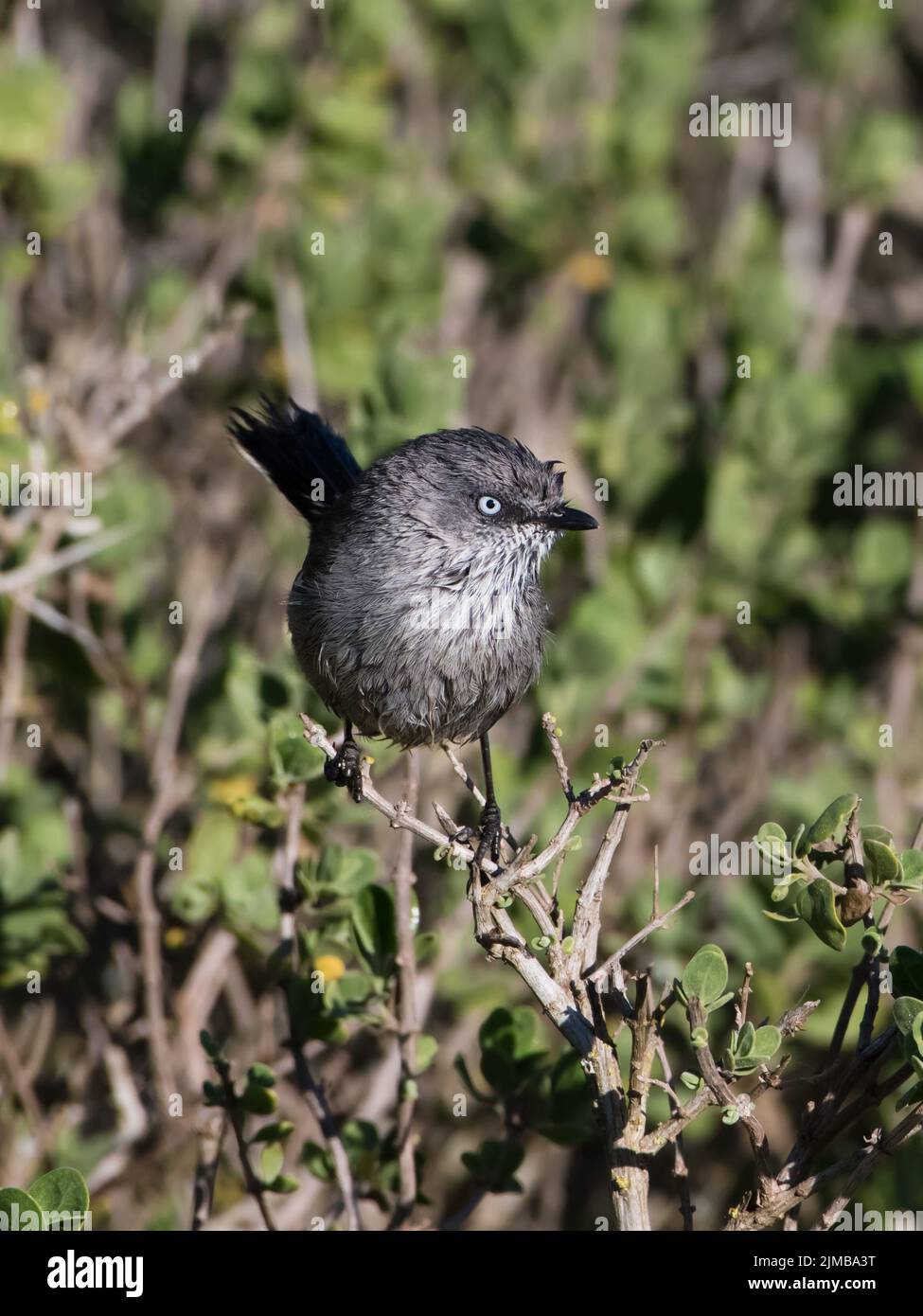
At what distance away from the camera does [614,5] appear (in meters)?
6.06

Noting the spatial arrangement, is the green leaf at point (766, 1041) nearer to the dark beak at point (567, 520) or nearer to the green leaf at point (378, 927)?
the green leaf at point (378, 927)

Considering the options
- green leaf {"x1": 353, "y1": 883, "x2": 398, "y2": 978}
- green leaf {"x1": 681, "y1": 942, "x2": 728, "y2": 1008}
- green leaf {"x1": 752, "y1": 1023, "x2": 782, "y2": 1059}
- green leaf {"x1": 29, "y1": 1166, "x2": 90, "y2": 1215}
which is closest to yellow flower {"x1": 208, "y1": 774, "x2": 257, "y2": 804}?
green leaf {"x1": 353, "y1": 883, "x2": 398, "y2": 978}

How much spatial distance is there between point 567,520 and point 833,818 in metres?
1.28

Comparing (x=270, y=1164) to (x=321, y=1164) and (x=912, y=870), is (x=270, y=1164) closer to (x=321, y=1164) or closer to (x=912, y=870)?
(x=321, y=1164)

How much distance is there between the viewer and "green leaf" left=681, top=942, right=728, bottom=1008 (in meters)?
2.12

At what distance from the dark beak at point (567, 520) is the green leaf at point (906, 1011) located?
5.00 feet

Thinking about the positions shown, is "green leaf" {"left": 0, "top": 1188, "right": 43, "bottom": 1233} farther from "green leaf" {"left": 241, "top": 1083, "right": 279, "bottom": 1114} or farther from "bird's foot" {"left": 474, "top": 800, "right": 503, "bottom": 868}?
"bird's foot" {"left": 474, "top": 800, "right": 503, "bottom": 868}

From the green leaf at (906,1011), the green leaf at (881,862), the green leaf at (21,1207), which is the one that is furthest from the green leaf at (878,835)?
the green leaf at (21,1207)

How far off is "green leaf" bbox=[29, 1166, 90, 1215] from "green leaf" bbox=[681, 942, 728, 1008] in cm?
96

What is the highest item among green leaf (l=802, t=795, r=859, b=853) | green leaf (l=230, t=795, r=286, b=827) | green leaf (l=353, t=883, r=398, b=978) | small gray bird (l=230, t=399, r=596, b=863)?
small gray bird (l=230, t=399, r=596, b=863)

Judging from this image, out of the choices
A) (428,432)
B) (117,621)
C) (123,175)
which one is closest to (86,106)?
(123,175)

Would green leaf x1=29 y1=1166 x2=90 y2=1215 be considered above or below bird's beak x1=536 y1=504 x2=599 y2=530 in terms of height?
below

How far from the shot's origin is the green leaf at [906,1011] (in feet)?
6.46
